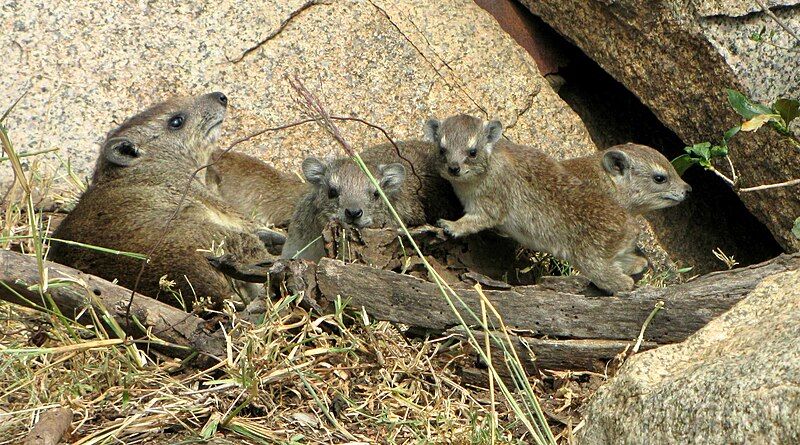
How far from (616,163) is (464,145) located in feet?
3.60

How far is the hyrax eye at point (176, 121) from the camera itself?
22.1 feet

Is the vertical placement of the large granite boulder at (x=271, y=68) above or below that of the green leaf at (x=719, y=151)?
above

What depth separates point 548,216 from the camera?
21.1 feet

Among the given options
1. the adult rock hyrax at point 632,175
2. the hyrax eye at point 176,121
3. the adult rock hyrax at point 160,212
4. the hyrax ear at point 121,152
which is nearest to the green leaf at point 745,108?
the adult rock hyrax at point 632,175

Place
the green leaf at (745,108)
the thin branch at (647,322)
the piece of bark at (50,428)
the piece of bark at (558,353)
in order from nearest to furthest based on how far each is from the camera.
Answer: the piece of bark at (50,428), the thin branch at (647,322), the piece of bark at (558,353), the green leaf at (745,108)

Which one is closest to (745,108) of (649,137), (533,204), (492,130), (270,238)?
(533,204)

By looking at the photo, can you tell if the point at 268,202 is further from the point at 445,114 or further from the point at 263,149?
the point at 445,114

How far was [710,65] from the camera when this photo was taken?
6.60m

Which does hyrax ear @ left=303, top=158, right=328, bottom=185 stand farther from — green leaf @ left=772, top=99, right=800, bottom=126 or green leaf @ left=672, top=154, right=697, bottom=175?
green leaf @ left=772, top=99, right=800, bottom=126

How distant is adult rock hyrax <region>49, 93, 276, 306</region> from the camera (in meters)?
5.39

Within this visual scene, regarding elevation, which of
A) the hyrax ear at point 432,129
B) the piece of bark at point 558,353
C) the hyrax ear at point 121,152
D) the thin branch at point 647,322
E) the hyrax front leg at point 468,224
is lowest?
the hyrax front leg at point 468,224

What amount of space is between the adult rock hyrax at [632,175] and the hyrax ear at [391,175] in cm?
113

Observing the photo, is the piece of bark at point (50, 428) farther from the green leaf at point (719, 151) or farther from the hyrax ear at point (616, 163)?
the hyrax ear at point (616, 163)

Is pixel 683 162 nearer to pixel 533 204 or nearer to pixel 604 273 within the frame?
pixel 604 273
